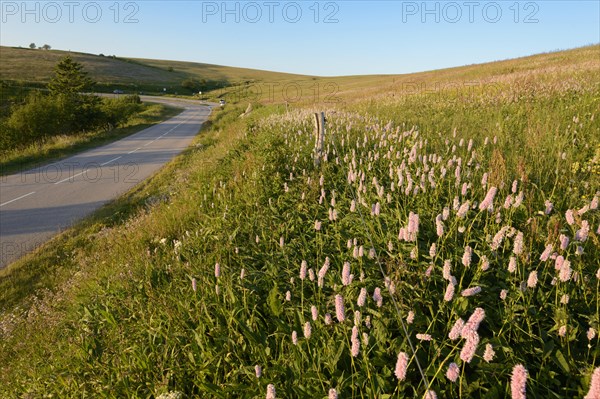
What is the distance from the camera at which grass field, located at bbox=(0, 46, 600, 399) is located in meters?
1.92

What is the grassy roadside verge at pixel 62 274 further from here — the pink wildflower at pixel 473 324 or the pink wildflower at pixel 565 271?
the pink wildflower at pixel 565 271

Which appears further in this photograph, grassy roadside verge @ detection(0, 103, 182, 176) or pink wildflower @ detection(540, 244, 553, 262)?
grassy roadside verge @ detection(0, 103, 182, 176)

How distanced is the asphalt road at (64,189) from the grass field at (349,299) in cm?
303

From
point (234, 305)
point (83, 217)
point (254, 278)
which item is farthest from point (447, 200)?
point (83, 217)

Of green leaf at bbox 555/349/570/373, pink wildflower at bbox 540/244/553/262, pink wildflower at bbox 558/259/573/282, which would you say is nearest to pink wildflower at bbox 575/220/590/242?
pink wildflower at bbox 540/244/553/262

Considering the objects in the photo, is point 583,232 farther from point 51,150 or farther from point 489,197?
point 51,150

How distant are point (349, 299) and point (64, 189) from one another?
1288cm

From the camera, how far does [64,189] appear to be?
11961 mm

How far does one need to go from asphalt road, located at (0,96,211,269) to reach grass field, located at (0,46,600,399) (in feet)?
9.95

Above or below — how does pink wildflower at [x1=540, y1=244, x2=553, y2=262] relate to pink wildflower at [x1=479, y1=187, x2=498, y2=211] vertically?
below

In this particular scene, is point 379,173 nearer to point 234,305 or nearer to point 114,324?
point 234,305

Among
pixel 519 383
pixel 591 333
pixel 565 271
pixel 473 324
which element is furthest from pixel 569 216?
pixel 519 383

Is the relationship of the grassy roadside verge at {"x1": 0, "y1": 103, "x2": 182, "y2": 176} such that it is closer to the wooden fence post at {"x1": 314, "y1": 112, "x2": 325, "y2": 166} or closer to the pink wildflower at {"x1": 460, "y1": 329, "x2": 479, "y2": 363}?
the wooden fence post at {"x1": 314, "y1": 112, "x2": 325, "y2": 166}

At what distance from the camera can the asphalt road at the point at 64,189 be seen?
824 centimetres
